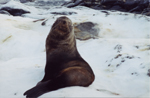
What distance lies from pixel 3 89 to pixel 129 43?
3.49 m

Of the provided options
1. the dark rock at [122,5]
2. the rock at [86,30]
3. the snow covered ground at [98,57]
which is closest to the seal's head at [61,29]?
the snow covered ground at [98,57]

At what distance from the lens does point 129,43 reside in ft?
18.0

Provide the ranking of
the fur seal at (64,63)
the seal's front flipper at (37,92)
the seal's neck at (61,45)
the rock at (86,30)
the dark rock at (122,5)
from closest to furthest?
1. the seal's front flipper at (37,92)
2. the fur seal at (64,63)
3. the seal's neck at (61,45)
4. the rock at (86,30)
5. the dark rock at (122,5)

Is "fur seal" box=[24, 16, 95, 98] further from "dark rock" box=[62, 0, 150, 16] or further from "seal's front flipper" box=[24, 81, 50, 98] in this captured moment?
"dark rock" box=[62, 0, 150, 16]

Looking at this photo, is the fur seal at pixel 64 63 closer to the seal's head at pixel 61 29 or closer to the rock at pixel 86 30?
the seal's head at pixel 61 29

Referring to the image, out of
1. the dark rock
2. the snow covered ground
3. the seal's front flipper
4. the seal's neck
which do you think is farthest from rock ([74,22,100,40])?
the dark rock

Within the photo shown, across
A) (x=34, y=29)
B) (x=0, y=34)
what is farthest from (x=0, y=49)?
(x=34, y=29)

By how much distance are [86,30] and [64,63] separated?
415 centimetres

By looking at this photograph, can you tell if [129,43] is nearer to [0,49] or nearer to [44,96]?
[44,96]

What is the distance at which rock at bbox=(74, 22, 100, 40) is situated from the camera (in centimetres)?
709

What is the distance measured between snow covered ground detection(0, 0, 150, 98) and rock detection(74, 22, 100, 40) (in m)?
0.21

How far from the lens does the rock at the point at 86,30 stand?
709cm

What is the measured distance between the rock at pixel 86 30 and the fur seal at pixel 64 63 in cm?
347

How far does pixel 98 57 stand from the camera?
5.27 metres
